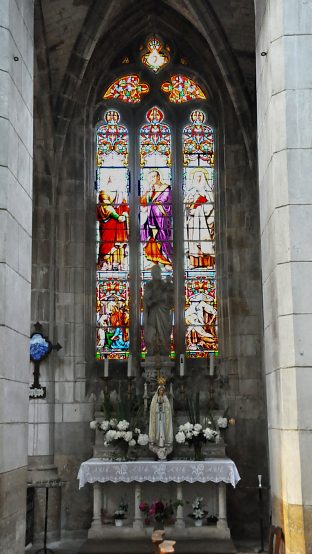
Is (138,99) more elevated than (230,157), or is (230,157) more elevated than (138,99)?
(138,99)

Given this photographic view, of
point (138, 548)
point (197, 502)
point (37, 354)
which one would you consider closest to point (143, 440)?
point (197, 502)

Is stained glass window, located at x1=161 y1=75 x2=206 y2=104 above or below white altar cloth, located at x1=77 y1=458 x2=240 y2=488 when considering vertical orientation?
above

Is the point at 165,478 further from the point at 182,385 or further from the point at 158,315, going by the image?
the point at 158,315

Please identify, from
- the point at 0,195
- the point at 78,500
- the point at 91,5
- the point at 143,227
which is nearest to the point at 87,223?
the point at 143,227

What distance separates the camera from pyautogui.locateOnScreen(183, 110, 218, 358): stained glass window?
1280 centimetres

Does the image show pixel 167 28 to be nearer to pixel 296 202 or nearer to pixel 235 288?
pixel 235 288

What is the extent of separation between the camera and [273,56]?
6.86 metres

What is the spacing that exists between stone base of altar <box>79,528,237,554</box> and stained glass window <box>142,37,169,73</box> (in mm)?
8002

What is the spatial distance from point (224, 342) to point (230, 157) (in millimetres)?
3101

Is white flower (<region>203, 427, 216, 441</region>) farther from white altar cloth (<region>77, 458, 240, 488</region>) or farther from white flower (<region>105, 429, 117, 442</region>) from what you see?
white flower (<region>105, 429, 117, 442</region>)

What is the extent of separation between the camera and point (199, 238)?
13203 millimetres

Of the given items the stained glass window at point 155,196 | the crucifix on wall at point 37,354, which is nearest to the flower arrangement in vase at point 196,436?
the crucifix on wall at point 37,354

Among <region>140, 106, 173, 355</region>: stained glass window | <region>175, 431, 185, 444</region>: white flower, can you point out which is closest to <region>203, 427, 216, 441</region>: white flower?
<region>175, 431, 185, 444</region>: white flower

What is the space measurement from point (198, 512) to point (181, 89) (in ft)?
24.2
